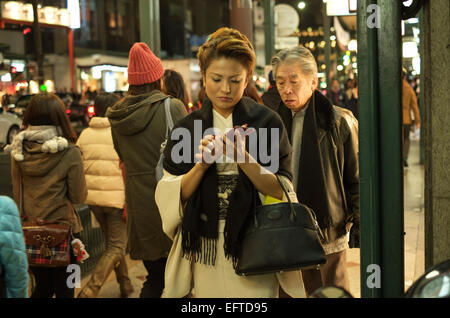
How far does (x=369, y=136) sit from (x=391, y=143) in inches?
4.4

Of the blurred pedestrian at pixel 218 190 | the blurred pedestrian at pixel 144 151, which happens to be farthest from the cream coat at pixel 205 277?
the blurred pedestrian at pixel 144 151

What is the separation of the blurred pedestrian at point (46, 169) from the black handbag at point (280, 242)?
2.44 meters

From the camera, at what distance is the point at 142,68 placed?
4.68 m

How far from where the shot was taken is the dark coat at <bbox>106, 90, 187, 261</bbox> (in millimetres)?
4582

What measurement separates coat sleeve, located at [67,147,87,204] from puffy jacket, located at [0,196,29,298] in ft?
6.95

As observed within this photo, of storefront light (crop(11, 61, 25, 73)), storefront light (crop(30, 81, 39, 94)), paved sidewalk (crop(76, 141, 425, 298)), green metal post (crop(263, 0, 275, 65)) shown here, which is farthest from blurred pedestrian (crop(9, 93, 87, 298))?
storefront light (crop(30, 81, 39, 94))

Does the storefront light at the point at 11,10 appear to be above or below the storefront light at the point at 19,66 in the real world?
above

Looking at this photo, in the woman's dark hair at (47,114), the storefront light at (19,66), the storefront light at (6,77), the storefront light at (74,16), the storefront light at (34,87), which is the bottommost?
the woman's dark hair at (47,114)

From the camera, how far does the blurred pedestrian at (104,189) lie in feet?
18.5

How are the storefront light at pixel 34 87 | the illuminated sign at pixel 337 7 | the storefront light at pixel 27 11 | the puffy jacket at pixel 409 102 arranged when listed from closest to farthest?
the illuminated sign at pixel 337 7 → the puffy jacket at pixel 409 102 → the storefront light at pixel 27 11 → the storefront light at pixel 34 87

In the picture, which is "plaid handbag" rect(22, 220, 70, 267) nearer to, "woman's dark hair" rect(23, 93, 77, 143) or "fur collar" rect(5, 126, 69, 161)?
"fur collar" rect(5, 126, 69, 161)

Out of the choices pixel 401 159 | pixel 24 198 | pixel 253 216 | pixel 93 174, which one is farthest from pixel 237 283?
pixel 93 174
